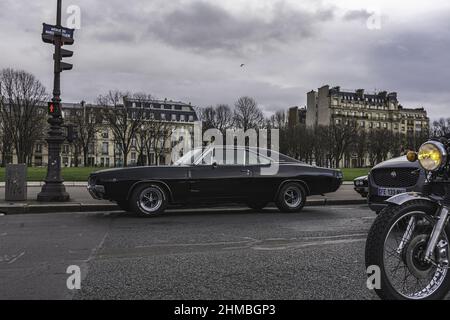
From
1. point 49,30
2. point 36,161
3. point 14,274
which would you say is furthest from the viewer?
point 36,161

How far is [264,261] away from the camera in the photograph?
512 centimetres

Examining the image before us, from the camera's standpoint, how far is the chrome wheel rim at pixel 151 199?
9461mm

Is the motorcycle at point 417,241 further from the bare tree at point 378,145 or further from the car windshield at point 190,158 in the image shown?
Answer: the bare tree at point 378,145

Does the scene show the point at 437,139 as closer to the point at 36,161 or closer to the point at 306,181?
the point at 306,181

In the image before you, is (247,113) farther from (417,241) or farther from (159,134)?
(417,241)

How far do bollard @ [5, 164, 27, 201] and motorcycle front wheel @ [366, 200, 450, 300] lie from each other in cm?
1027

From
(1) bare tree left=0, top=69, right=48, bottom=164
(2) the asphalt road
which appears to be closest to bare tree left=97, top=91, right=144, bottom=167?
(1) bare tree left=0, top=69, right=48, bottom=164

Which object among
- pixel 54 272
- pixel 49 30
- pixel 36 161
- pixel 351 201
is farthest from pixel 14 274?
pixel 36 161

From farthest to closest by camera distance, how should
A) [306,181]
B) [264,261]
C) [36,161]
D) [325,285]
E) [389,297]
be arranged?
[36,161]
[306,181]
[264,261]
[325,285]
[389,297]

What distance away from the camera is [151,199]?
9.51 metres

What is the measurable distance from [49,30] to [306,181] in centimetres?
732

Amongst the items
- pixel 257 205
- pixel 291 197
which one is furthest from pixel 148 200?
pixel 291 197

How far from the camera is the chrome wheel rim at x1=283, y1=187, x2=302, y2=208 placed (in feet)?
34.3

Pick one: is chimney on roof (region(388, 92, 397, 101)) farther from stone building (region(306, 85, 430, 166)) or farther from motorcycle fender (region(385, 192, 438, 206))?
motorcycle fender (region(385, 192, 438, 206))
